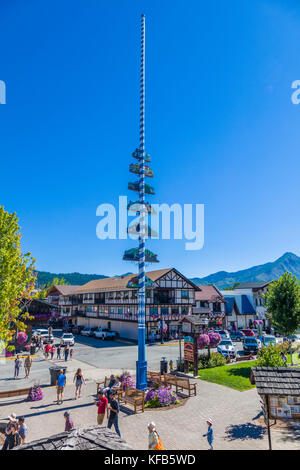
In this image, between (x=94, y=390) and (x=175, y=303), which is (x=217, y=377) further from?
(x=175, y=303)

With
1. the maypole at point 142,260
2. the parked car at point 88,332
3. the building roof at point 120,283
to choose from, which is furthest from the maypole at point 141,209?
the parked car at point 88,332

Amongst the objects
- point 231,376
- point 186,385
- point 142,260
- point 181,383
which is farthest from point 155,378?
Answer: point 142,260

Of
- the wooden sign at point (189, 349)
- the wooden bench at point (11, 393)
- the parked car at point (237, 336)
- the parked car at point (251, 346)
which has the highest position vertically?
the wooden sign at point (189, 349)

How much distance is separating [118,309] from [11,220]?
34.6 meters

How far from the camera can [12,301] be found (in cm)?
1495

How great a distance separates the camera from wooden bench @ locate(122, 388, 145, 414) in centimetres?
1318

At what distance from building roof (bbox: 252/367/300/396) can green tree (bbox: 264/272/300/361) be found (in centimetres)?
1362

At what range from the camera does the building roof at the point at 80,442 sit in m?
4.98

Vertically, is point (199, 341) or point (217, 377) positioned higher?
point (199, 341)

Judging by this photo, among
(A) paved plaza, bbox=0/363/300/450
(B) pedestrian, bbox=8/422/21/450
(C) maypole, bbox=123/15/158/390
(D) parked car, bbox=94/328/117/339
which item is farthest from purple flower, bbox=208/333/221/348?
(D) parked car, bbox=94/328/117/339

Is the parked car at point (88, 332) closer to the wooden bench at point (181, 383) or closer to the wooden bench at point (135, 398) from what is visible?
the wooden bench at point (181, 383)

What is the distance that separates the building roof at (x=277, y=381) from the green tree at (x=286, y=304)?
13.6 m
